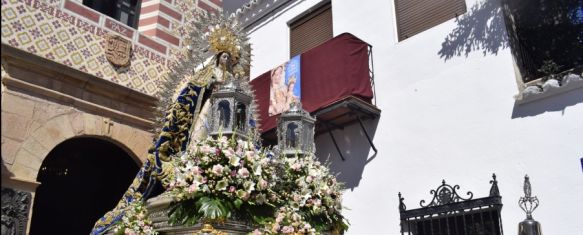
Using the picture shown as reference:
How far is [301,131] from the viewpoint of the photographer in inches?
223

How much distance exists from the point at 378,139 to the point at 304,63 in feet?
6.54

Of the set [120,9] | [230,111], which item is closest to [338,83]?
[230,111]

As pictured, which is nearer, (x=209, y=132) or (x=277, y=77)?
(x=209, y=132)

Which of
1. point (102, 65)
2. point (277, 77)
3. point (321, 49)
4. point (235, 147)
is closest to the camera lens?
point (235, 147)

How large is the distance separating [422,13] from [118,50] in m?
5.08

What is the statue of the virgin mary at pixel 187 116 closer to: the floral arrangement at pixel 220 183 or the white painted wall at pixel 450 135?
the floral arrangement at pixel 220 183

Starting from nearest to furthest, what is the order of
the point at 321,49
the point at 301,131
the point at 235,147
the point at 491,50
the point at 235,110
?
1. the point at 235,147
2. the point at 235,110
3. the point at 301,131
4. the point at 491,50
5. the point at 321,49

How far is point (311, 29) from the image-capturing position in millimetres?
10258

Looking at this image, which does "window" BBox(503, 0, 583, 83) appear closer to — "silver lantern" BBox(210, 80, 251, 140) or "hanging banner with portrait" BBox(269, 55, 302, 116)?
"hanging banner with portrait" BBox(269, 55, 302, 116)

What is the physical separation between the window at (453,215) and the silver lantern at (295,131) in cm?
234

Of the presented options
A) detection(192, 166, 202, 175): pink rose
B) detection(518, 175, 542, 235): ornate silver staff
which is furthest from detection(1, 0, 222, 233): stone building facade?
detection(518, 175, 542, 235): ornate silver staff

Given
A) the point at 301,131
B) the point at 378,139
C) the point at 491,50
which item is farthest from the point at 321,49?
the point at 301,131

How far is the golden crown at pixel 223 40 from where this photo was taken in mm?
5336

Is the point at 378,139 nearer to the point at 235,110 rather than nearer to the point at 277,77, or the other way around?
the point at 277,77
